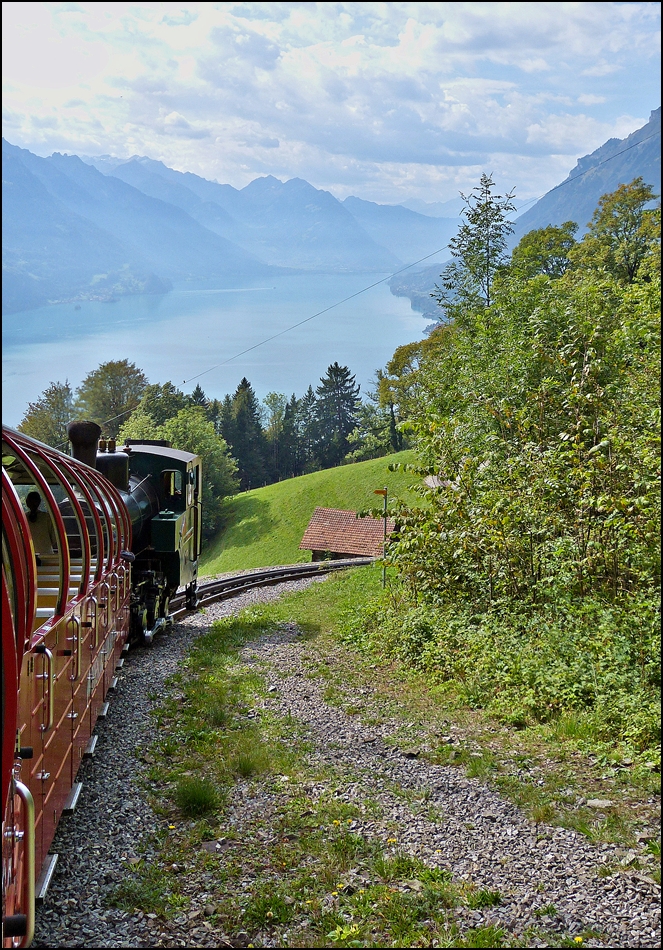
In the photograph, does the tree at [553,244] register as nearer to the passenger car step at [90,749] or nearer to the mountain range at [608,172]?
the mountain range at [608,172]

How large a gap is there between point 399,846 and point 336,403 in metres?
77.0

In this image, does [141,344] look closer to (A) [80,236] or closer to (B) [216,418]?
(A) [80,236]

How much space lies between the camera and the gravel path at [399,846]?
Result: 374 cm

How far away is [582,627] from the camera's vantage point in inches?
265

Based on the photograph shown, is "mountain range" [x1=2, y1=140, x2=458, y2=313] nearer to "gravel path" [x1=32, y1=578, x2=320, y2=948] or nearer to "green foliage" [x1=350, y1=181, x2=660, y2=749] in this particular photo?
"green foliage" [x1=350, y1=181, x2=660, y2=749]

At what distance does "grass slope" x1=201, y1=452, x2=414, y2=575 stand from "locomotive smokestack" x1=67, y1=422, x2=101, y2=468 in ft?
95.3

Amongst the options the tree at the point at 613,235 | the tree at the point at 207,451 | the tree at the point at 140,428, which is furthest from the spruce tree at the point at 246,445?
the tree at the point at 613,235

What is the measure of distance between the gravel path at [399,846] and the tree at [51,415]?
177ft

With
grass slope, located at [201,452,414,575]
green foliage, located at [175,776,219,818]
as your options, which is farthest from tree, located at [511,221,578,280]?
green foliage, located at [175,776,219,818]

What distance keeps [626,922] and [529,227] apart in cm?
4265

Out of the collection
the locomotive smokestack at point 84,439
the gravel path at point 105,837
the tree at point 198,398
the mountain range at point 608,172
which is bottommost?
the gravel path at point 105,837

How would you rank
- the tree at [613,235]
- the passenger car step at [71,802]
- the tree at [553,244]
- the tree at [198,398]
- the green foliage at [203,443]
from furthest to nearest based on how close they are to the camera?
the tree at [198,398] < the green foliage at [203,443] < the tree at [553,244] < the tree at [613,235] < the passenger car step at [71,802]

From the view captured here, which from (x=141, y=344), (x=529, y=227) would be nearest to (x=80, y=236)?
(x=141, y=344)

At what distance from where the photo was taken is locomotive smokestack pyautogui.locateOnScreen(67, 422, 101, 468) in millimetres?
9656
